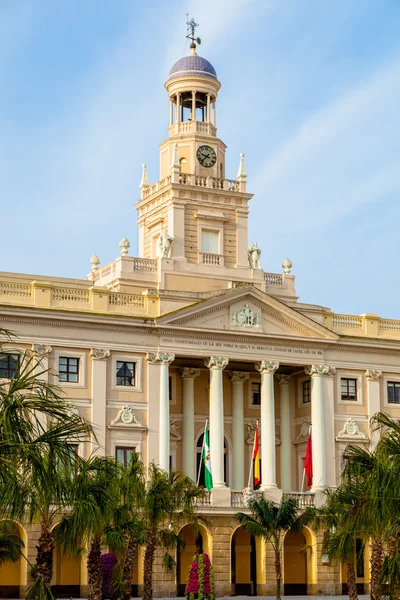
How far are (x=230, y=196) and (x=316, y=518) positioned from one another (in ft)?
75.5

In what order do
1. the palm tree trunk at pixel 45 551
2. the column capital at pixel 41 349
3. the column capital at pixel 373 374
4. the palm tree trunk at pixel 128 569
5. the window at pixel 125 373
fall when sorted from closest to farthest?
the palm tree trunk at pixel 45 551, the palm tree trunk at pixel 128 569, the column capital at pixel 41 349, the window at pixel 125 373, the column capital at pixel 373 374

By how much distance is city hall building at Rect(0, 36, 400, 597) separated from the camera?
65250mm

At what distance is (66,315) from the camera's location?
6488 cm

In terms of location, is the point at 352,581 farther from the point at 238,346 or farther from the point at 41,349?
the point at 41,349

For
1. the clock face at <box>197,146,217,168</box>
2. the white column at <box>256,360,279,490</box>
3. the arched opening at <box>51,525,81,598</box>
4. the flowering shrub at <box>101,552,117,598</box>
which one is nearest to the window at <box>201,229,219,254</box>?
the clock face at <box>197,146,217,168</box>

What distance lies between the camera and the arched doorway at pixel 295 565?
68.8 metres

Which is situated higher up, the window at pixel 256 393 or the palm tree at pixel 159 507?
the window at pixel 256 393

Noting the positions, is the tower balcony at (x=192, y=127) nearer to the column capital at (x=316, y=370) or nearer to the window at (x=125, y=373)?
the column capital at (x=316, y=370)

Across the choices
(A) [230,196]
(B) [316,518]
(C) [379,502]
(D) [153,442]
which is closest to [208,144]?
(A) [230,196]

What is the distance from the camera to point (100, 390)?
65688 millimetres

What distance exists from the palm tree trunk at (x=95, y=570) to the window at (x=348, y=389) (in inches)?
1192

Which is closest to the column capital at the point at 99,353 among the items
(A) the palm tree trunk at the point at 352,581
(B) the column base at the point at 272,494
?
(B) the column base at the point at 272,494

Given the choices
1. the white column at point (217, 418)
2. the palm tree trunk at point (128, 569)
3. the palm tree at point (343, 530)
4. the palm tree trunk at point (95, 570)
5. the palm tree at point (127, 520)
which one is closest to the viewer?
the palm tree at point (343, 530)

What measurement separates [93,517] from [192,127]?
40.8 m
